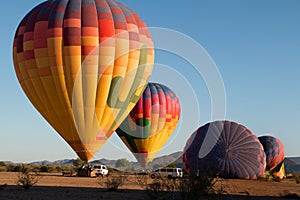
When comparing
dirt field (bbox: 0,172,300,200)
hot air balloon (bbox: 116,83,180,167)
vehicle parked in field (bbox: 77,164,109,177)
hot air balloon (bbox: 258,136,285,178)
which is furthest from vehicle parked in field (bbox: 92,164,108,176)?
hot air balloon (bbox: 258,136,285,178)

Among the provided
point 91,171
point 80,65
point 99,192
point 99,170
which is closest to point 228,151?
point 91,171

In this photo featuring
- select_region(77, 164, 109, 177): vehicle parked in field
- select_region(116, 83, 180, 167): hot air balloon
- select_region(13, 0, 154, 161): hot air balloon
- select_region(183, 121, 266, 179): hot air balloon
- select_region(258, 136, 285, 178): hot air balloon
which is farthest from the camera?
select_region(258, 136, 285, 178): hot air balloon

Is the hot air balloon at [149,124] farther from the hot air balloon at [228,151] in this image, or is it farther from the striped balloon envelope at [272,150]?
the striped balloon envelope at [272,150]

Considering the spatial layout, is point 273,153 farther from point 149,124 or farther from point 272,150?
point 149,124

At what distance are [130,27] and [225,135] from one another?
13338mm

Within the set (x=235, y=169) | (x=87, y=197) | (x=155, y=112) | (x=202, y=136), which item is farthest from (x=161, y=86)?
(x=87, y=197)

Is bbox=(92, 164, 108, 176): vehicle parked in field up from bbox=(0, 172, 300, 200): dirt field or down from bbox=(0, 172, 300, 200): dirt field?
down

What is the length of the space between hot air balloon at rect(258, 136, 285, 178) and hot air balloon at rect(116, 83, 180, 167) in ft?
31.6

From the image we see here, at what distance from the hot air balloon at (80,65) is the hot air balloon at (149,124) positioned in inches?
600

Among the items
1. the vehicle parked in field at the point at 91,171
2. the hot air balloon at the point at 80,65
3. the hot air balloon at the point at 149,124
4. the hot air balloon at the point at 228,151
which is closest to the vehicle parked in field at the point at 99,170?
the vehicle parked in field at the point at 91,171

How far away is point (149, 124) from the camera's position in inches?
1767

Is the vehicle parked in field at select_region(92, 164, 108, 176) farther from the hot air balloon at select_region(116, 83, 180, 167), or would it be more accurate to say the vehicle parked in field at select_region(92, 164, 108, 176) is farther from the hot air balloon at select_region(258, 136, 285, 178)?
the hot air balloon at select_region(258, 136, 285, 178)

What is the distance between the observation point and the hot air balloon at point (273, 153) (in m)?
44.6

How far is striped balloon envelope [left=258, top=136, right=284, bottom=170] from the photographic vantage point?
44.6 meters
